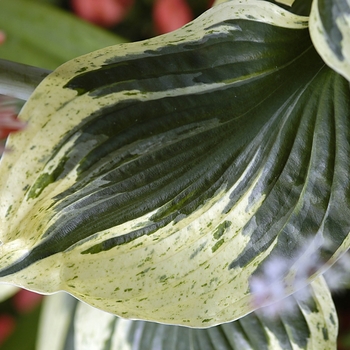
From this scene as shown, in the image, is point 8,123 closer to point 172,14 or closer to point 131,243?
point 131,243

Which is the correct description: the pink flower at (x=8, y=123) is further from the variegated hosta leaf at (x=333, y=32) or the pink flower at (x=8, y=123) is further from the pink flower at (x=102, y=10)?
the pink flower at (x=102, y=10)

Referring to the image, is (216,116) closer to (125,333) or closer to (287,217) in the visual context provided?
(287,217)

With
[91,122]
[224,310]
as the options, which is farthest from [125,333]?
[91,122]

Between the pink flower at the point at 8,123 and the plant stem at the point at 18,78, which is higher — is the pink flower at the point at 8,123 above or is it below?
below

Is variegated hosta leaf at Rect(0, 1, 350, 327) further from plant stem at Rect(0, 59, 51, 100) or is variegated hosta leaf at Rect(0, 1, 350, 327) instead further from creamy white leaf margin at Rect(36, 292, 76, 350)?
creamy white leaf margin at Rect(36, 292, 76, 350)

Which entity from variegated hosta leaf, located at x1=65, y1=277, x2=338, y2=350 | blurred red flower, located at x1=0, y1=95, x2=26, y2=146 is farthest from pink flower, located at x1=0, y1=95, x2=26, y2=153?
variegated hosta leaf, located at x1=65, y1=277, x2=338, y2=350

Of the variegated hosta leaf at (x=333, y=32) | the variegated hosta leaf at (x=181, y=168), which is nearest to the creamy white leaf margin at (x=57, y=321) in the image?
the variegated hosta leaf at (x=181, y=168)
